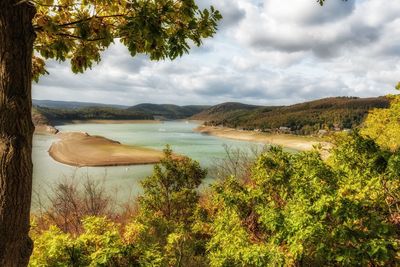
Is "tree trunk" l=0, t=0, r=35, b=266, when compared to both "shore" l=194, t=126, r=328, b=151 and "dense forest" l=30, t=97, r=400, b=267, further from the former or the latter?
"shore" l=194, t=126, r=328, b=151

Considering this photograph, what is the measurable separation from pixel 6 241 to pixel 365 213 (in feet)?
19.2

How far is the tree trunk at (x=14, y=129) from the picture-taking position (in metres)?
3.12

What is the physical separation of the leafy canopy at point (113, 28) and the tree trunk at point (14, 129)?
0.73 meters

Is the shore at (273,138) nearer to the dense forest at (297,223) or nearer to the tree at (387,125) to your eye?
the tree at (387,125)

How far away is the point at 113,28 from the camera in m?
4.88

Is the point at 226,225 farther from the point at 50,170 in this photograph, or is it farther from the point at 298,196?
the point at 50,170

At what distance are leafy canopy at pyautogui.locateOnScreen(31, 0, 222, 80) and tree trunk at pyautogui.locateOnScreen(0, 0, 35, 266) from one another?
2.40 feet

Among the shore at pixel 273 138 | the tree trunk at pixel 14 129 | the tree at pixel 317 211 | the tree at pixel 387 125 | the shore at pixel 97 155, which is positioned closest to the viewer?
the tree trunk at pixel 14 129

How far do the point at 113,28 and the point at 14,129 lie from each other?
2.25 meters

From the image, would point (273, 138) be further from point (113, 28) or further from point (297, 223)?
point (113, 28)

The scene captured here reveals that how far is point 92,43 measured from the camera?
5090mm

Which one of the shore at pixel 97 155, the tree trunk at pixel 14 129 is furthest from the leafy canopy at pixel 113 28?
the shore at pixel 97 155

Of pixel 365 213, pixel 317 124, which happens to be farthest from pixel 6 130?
pixel 317 124

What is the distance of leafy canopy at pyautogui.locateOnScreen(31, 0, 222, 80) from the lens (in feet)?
12.7
